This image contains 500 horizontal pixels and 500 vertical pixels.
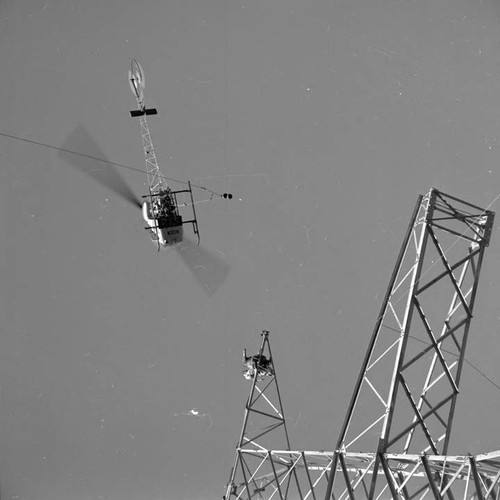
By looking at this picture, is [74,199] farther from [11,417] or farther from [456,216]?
[456,216]

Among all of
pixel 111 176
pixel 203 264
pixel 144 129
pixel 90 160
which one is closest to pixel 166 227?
pixel 203 264

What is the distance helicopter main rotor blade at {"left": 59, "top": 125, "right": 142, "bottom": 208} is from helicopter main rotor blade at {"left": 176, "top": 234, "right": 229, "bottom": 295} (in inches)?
122

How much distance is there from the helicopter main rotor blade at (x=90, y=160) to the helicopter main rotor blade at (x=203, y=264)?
3.11 meters

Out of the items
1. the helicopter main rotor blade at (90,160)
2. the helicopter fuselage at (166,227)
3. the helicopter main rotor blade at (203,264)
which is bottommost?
the helicopter fuselage at (166,227)

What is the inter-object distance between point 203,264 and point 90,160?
7066mm

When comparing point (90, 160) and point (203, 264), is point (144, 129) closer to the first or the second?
point (90, 160)

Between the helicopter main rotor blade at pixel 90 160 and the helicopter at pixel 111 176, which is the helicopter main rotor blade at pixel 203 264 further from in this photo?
the helicopter main rotor blade at pixel 90 160

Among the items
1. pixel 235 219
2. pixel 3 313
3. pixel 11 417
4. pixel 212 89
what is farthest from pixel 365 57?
pixel 11 417

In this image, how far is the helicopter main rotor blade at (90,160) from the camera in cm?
3203

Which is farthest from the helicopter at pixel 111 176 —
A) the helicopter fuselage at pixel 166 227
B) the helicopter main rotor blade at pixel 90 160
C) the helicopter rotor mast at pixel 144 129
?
the helicopter fuselage at pixel 166 227

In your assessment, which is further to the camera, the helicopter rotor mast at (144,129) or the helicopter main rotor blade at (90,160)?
the helicopter main rotor blade at (90,160)

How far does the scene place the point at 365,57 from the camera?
31.8m

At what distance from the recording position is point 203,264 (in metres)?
32.8

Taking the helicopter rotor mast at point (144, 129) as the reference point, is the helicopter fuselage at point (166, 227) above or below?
below
